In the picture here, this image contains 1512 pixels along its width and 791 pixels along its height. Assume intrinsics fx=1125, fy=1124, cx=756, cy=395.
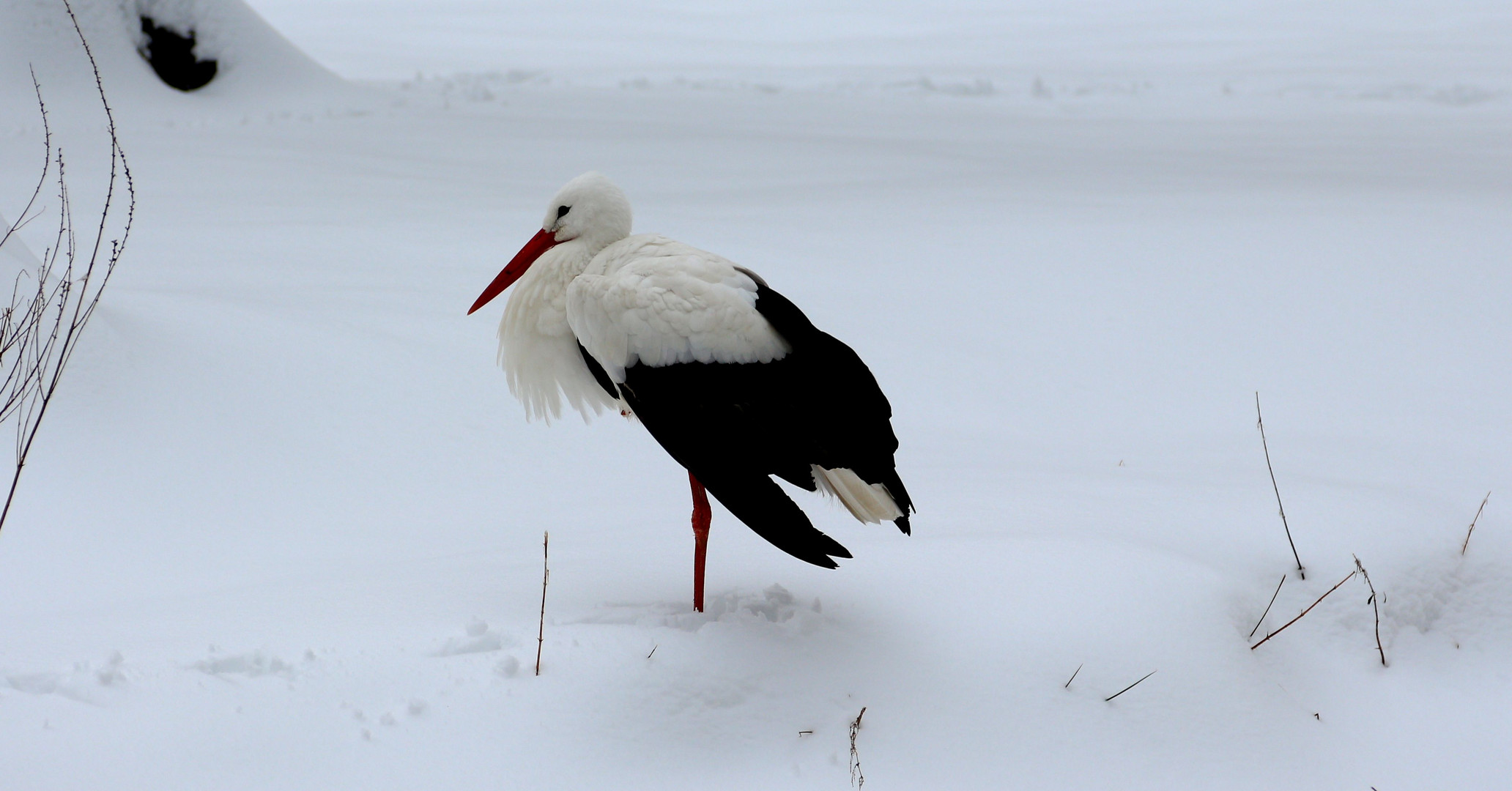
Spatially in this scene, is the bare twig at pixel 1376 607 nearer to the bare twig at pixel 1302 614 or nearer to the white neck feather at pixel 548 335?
the bare twig at pixel 1302 614

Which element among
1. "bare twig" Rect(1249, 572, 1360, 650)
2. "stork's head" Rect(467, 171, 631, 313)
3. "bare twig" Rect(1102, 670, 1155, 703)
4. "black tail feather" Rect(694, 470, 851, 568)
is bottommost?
"bare twig" Rect(1102, 670, 1155, 703)

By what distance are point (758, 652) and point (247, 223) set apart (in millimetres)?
6179

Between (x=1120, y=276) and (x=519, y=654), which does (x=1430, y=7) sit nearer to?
(x=1120, y=276)

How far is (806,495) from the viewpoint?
420 centimetres

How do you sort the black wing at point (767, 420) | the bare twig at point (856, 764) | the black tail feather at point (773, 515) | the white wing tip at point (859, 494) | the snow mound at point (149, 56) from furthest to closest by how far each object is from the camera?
the snow mound at point (149, 56), the white wing tip at point (859, 494), the black wing at point (767, 420), the black tail feather at point (773, 515), the bare twig at point (856, 764)

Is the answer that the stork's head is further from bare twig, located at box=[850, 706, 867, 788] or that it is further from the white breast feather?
bare twig, located at box=[850, 706, 867, 788]

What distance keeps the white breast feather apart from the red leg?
35 centimetres

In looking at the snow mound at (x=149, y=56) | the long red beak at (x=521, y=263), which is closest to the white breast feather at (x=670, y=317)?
the long red beak at (x=521, y=263)

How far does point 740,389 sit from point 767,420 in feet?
0.34

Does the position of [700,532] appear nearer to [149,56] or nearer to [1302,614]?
[1302,614]

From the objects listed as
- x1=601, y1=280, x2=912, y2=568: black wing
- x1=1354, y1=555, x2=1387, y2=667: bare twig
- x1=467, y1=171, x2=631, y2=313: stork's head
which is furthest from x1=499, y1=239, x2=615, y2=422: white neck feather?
x1=1354, y1=555, x2=1387, y2=667: bare twig

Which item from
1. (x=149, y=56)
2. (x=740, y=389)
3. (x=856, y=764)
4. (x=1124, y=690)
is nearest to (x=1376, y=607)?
(x=1124, y=690)

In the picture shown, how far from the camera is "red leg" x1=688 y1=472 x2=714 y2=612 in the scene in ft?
9.51

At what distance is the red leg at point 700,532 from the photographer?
9.51 feet
